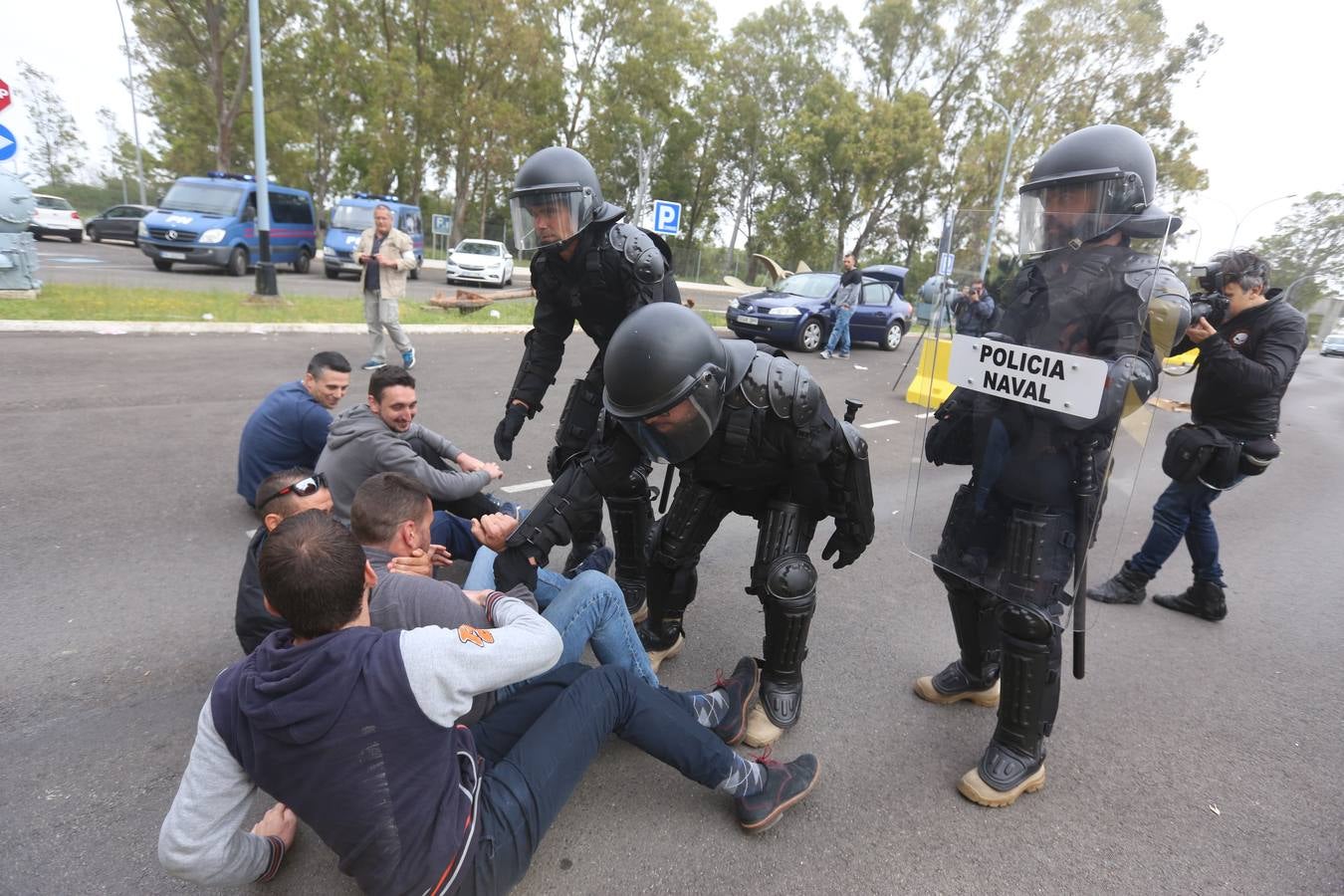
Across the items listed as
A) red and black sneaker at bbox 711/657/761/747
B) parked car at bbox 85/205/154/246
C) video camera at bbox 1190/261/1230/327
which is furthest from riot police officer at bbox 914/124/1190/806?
parked car at bbox 85/205/154/246

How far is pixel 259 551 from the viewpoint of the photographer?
191cm

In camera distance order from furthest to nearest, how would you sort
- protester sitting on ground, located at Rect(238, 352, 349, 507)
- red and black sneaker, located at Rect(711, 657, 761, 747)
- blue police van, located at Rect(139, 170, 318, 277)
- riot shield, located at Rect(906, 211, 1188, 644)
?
blue police van, located at Rect(139, 170, 318, 277)
protester sitting on ground, located at Rect(238, 352, 349, 507)
red and black sneaker, located at Rect(711, 657, 761, 747)
riot shield, located at Rect(906, 211, 1188, 644)

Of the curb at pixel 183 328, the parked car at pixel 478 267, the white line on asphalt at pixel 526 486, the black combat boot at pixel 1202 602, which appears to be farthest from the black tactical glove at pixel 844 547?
the parked car at pixel 478 267

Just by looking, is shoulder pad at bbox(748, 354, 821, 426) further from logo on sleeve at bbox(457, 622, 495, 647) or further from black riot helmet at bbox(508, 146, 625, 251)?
black riot helmet at bbox(508, 146, 625, 251)

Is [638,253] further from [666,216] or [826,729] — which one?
[666,216]

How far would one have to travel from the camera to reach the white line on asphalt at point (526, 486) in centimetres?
452

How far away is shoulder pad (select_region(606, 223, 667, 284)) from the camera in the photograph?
2.84 m

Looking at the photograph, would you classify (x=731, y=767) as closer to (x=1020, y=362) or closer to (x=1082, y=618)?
(x=1082, y=618)

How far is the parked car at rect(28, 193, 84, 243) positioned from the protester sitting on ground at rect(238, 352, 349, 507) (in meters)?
22.5

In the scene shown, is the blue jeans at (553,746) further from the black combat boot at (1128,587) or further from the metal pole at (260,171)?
the metal pole at (260,171)

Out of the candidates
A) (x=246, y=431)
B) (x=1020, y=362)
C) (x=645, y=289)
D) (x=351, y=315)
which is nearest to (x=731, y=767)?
(x=1020, y=362)

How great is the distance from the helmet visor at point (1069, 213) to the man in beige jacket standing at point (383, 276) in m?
6.49

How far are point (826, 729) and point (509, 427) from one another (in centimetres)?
189

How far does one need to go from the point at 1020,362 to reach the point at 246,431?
11.5 ft
